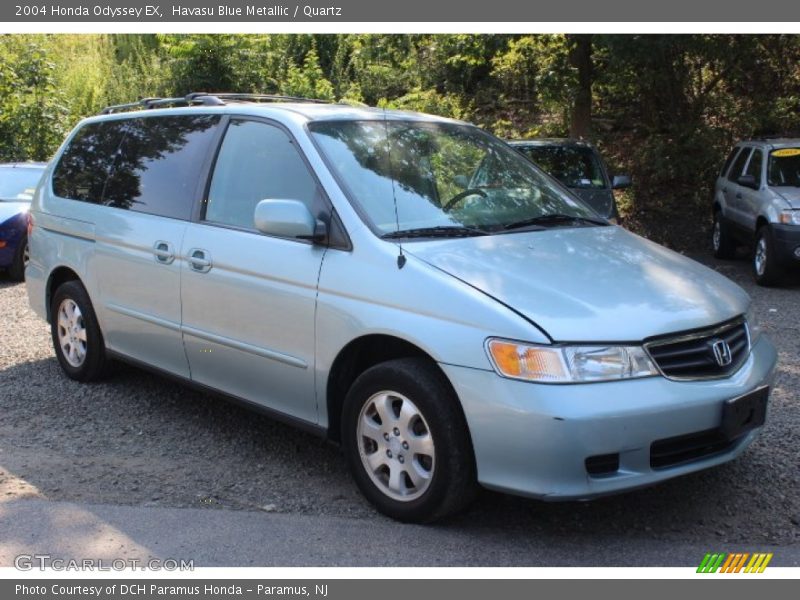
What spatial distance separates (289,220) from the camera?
14.3 feet

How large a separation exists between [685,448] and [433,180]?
1909 mm

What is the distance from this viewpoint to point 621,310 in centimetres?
383

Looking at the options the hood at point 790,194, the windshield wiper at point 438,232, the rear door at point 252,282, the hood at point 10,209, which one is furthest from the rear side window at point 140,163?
the hood at point 790,194

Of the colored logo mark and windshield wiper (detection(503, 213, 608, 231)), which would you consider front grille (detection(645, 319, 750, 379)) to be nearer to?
the colored logo mark

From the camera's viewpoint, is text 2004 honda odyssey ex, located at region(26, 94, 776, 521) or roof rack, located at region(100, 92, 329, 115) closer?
text 2004 honda odyssey ex, located at region(26, 94, 776, 521)

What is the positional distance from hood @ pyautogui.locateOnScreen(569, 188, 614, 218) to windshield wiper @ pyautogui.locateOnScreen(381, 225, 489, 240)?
645cm

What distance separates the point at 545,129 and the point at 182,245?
13.6 meters

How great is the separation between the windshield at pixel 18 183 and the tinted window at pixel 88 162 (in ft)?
18.5

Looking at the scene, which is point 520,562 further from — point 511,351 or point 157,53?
point 157,53

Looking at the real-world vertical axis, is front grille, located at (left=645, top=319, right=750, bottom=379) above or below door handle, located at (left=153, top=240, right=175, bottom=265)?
below

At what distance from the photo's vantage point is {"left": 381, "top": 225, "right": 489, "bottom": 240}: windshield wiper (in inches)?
171

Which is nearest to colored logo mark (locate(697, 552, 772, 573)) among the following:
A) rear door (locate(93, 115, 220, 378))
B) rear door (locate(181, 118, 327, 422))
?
rear door (locate(181, 118, 327, 422))

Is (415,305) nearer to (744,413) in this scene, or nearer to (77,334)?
(744,413)

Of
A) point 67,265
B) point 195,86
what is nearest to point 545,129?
point 195,86
